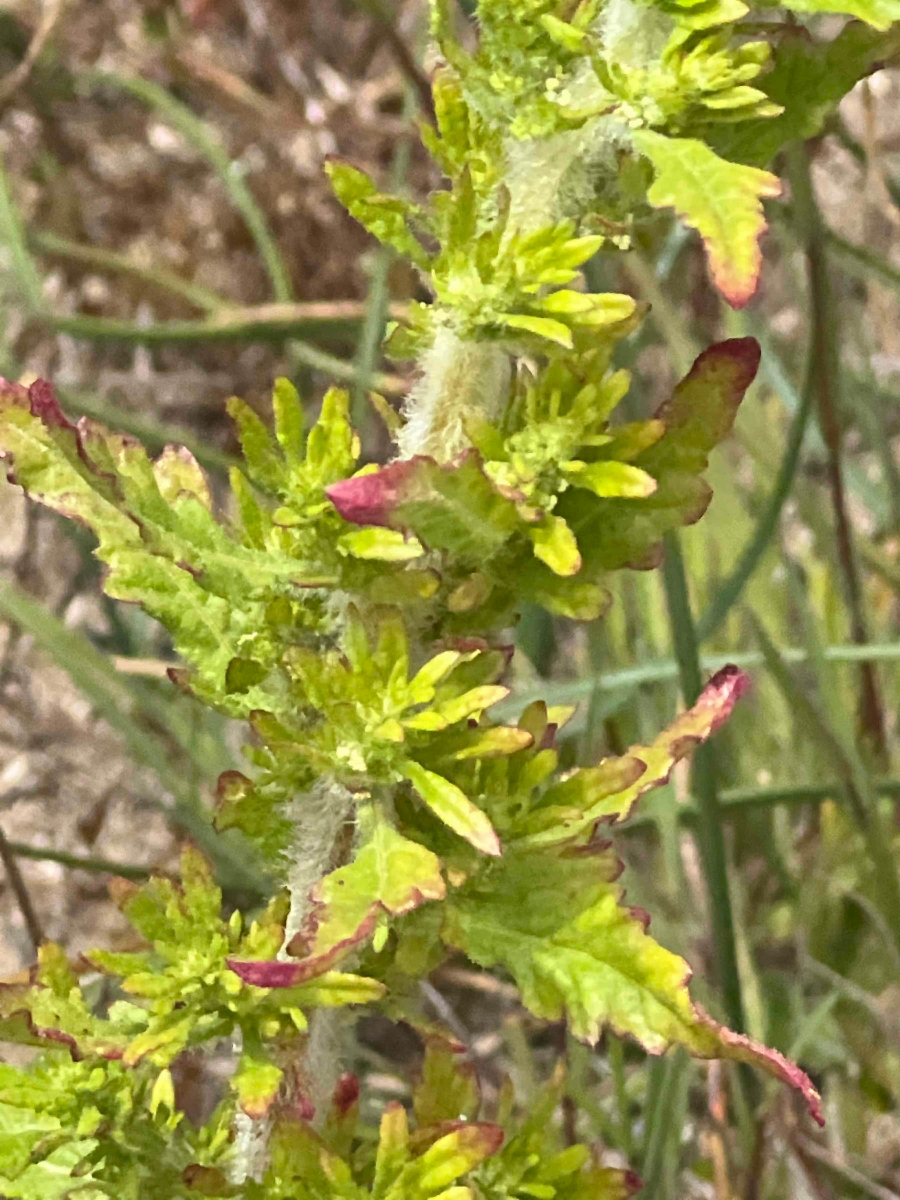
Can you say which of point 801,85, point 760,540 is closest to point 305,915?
point 801,85

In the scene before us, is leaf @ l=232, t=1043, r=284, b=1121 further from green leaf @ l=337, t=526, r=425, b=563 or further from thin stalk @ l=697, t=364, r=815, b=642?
thin stalk @ l=697, t=364, r=815, b=642

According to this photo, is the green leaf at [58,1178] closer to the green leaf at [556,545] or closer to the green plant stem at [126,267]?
→ the green leaf at [556,545]

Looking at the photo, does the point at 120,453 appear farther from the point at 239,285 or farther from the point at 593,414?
the point at 239,285

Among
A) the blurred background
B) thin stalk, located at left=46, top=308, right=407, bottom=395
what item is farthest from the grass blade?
thin stalk, located at left=46, top=308, right=407, bottom=395

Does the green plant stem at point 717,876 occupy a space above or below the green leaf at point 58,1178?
above

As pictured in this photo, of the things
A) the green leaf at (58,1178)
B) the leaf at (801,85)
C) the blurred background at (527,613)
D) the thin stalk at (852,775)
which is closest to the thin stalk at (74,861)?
the blurred background at (527,613)

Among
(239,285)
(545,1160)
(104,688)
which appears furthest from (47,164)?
(545,1160)
